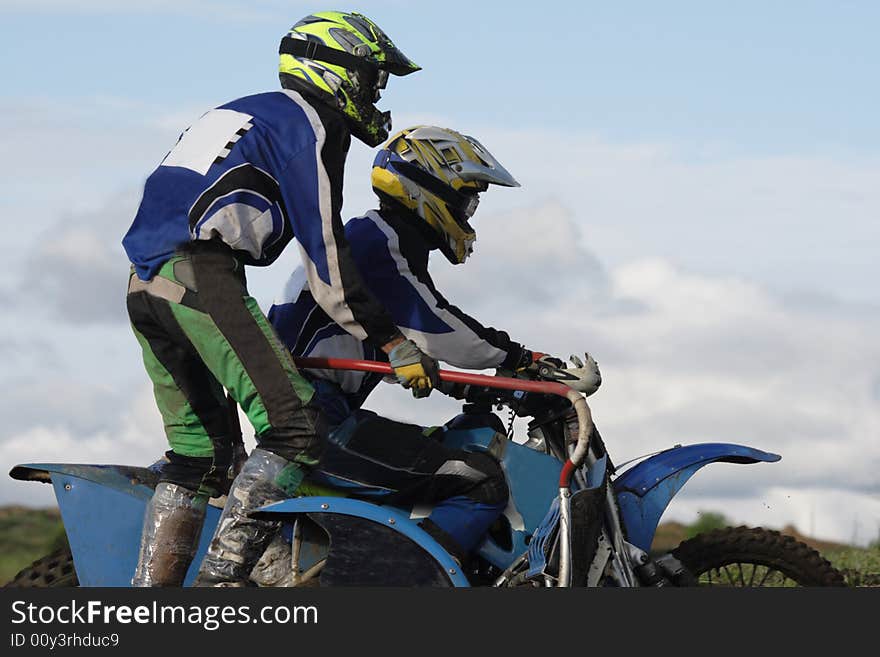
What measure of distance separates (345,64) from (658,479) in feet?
7.95

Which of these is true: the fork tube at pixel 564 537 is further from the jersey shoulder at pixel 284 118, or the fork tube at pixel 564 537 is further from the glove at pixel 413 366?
the jersey shoulder at pixel 284 118

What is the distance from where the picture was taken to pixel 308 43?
6340 millimetres

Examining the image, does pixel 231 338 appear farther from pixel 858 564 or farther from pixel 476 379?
pixel 858 564

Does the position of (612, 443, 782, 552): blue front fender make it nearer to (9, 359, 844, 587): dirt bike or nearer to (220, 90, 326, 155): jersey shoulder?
(9, 359, 844, 587): dirt bike

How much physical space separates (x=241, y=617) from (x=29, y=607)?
889 millimetres

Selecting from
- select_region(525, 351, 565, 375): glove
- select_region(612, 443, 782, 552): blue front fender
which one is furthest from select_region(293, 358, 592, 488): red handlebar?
select_region(612, 443, 782, 552): blue front fender

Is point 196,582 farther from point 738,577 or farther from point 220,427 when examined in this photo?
point 738,577

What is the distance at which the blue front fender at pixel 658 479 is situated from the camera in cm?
680

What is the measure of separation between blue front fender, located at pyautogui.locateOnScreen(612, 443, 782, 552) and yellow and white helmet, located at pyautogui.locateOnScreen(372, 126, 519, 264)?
1.43m

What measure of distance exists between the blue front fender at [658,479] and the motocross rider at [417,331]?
711 mm

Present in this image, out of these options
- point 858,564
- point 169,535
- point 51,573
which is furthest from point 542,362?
point 858,564

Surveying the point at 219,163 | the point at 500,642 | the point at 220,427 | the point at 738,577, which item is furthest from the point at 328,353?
the point at 738,577

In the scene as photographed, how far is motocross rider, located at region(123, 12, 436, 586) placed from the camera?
5.86m

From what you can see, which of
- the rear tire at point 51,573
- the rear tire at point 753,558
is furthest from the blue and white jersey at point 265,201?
the rear tire at point 753,558
